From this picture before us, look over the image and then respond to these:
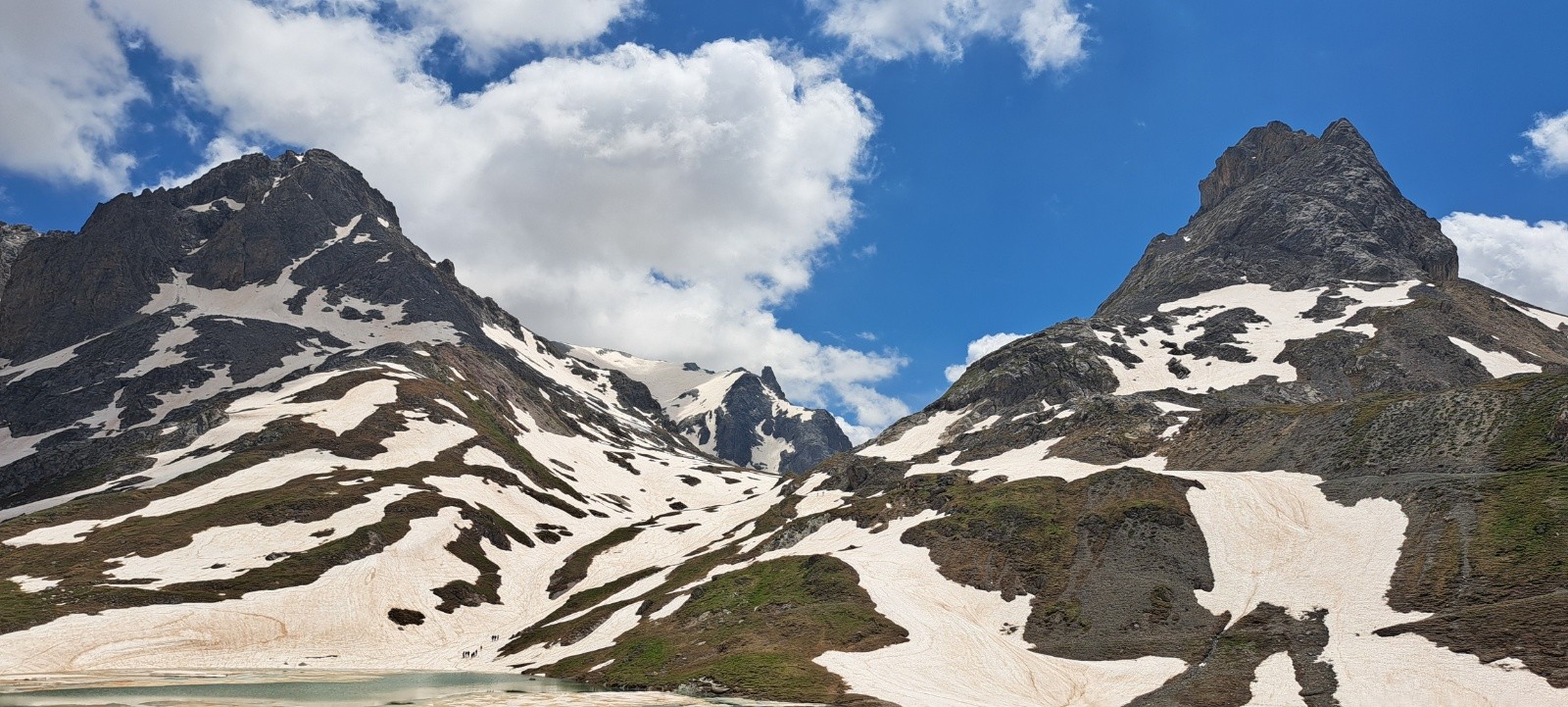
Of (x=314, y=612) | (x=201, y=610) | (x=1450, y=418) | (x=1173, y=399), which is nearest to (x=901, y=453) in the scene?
(x=1173, y=399)

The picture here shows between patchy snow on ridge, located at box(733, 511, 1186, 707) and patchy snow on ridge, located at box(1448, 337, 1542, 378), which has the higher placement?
patchy snow on ridge, located at box(1448, 337, 1542, 378)

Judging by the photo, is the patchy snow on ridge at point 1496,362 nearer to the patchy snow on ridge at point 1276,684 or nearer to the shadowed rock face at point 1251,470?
the shadowed rock face at point 1251,470

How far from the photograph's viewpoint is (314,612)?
9262 centimetres

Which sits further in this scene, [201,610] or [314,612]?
[314,612]

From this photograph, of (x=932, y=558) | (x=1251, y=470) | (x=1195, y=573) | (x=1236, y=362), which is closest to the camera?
(x=1195, y=573)

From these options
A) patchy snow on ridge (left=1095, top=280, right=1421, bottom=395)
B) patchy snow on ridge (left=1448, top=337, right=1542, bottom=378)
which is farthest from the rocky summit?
patchy snow on ridge (left=1095, top=280, right=1421, bottom=395)

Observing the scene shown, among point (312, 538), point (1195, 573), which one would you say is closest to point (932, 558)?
point (1195, 573)

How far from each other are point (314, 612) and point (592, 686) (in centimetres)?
4752

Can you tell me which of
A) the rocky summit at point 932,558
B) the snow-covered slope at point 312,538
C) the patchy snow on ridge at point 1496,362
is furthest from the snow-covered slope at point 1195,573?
the patchy snow on ridge at point 1496,362

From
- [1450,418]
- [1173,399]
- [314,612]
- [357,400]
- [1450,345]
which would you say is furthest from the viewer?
[357,400]

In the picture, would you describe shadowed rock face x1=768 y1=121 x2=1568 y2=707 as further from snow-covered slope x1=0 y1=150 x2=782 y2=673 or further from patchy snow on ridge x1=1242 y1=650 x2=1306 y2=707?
snow-covered slope x1=0 y1=150 x2=782 y2=673

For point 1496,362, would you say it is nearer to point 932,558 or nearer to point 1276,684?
point 932,558

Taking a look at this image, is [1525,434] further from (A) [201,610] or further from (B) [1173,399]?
(A) [201,610]

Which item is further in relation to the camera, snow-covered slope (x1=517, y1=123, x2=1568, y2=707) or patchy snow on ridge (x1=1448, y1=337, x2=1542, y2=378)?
patchy snow on ridge (x1=1448, y1=337, x2=1542, y2=378)
